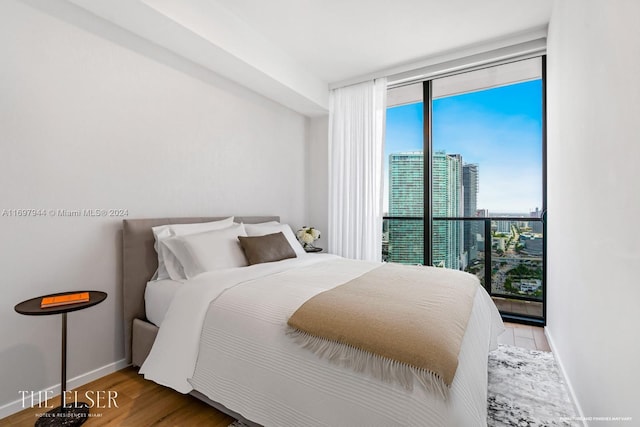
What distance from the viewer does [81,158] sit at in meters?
2.05

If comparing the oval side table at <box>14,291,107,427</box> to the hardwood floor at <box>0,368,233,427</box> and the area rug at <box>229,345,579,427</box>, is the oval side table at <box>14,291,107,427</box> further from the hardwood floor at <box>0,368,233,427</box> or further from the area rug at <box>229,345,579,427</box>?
the area rug at <box>229,345,579,427</box>

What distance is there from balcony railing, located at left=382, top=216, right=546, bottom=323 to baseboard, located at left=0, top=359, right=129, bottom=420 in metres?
3.04

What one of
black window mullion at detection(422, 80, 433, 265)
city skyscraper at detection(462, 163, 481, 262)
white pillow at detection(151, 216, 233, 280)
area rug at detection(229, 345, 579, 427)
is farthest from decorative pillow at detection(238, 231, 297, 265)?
city skyscraper at detection(462, 163, 481, 262)

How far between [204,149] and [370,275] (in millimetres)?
1904

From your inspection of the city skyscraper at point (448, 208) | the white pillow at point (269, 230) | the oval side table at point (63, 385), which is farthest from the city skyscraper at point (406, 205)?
the oval side table at point (63, 385)

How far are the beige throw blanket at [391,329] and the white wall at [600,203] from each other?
0.52 meters

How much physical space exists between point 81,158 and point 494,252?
4.06 m

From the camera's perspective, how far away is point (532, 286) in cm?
345

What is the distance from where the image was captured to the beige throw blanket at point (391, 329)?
1.11 metres

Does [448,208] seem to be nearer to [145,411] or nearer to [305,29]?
[305,29]

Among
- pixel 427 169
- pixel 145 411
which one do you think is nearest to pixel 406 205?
pixel 427 169

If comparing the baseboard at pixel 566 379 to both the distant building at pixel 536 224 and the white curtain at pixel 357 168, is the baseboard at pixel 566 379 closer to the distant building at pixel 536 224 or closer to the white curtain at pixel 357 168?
the distant building at pixel 536 224

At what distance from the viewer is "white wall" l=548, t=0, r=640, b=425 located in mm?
1000

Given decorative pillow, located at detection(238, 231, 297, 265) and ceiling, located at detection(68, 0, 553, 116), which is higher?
ceiling, located at detection(68, 0, 553, 116)
